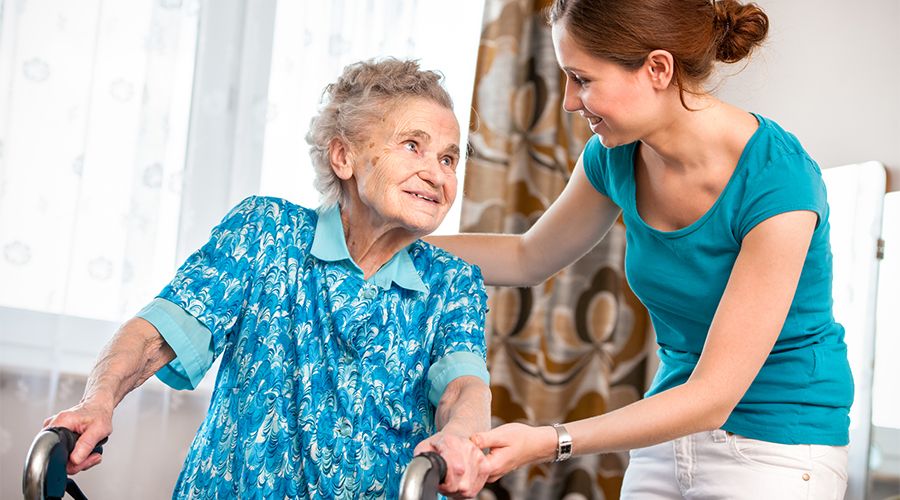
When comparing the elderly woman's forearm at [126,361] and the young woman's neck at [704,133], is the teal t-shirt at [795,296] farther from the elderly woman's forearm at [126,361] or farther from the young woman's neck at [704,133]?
the elderly woman's forearm at [126,361]

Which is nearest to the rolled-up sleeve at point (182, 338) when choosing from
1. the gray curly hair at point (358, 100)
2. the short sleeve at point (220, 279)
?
the short sleeve at point (220, 279)

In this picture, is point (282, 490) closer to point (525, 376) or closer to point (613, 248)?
point (525, 376)

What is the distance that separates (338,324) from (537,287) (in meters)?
1.93

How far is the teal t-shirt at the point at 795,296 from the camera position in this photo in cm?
149

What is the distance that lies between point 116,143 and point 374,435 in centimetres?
183

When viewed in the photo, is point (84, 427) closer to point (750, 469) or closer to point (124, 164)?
point (750, 469)

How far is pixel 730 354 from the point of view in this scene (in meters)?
1.42

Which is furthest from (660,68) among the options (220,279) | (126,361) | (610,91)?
(126,361)

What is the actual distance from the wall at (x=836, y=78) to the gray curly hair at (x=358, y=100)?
1141 mm

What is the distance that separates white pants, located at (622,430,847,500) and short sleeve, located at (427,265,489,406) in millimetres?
448

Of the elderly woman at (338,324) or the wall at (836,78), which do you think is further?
the wall at (836,78)

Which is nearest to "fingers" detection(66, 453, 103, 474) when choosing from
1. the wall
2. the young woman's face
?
the young woman's face

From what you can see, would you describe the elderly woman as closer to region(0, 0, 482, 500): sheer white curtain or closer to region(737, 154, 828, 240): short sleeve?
region(737, 154, 828, 240): short sleeve

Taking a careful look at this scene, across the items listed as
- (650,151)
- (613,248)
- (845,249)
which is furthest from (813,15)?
(650,151)
